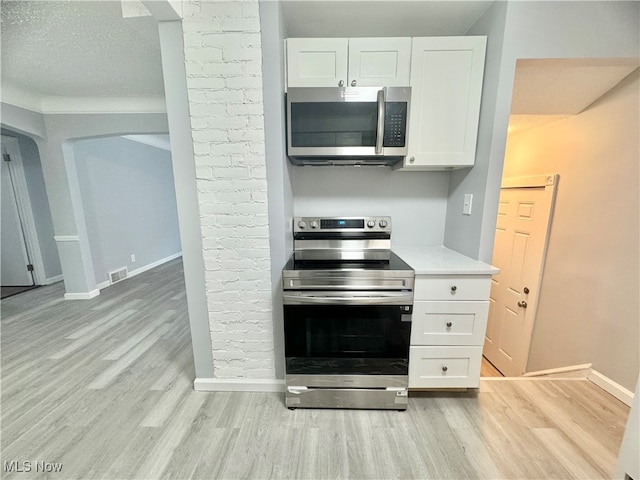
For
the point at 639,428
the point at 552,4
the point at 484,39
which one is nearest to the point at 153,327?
the point at 639,428

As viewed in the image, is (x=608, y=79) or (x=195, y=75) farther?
(x=608, y=79)

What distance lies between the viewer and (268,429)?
4.88 ft

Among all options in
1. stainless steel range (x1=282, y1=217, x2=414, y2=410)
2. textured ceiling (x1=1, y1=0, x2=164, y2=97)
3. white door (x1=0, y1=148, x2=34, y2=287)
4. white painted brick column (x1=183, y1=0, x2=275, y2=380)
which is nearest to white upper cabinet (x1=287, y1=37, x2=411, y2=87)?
white painted brick column (x1=183, y1=0, x2=275, y2=380)

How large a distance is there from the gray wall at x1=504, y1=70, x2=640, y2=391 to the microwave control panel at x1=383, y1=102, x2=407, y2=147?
152cm

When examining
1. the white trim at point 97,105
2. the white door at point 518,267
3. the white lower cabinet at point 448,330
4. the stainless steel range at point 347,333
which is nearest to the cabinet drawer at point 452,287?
the white lower cabinet at point 448,330

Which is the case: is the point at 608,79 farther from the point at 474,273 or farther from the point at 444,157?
the point at 474,273

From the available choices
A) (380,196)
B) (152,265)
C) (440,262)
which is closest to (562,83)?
(380,196)

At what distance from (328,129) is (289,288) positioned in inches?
39.5

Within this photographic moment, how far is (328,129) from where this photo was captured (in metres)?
1.59

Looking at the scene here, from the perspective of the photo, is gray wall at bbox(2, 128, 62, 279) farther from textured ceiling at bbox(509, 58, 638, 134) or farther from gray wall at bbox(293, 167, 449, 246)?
textured ceiling at bbox(509, 58, 638, 134)

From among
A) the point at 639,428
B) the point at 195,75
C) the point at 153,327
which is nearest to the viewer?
the point at 639,428

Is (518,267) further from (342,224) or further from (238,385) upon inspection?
(238,385)

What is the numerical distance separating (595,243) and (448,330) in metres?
1.39

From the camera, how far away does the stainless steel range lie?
1460 millimetres
